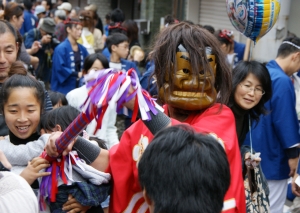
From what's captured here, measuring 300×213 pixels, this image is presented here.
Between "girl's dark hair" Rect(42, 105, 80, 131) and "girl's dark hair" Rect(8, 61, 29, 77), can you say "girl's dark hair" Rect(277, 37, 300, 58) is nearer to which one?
"girl's dark hair" Rect(42, 105, 80, 131)

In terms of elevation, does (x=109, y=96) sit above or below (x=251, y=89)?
above

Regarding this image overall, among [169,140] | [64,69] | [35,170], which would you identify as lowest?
[64,69]

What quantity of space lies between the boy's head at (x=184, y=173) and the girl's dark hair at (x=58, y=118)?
1.47 metres

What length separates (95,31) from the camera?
10.8m

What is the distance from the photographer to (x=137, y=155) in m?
2.49

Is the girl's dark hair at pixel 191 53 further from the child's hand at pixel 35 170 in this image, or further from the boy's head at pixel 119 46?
the boy's head at pixel 119 46

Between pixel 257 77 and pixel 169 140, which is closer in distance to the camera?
pixel 169 140

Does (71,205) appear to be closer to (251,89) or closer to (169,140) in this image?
(169,140)

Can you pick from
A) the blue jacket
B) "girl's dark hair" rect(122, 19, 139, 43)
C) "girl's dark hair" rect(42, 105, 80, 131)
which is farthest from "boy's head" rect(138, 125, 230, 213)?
"girl's dark hair" rect(122, 19, 139, 43)

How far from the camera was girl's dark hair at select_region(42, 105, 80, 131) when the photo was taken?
3225 mm

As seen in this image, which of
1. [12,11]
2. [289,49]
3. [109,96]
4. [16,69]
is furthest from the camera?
[12,11]

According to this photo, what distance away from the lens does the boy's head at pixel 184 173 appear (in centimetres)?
174

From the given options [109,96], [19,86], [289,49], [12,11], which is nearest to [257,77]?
[289,49]

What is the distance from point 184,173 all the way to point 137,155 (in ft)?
2.48
